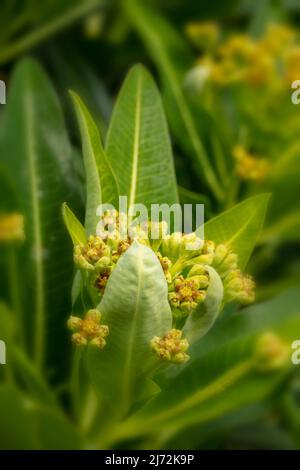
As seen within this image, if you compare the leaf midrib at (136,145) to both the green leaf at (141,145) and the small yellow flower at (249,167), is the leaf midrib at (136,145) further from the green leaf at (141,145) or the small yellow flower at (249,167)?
the small yellow flower at (249,167)

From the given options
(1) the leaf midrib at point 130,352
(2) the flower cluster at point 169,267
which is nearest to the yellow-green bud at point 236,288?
(2) the flower cluster at point 169,267

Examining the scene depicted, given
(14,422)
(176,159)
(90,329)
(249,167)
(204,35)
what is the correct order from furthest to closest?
(204,35) < (176,159) < (249,167) < (14,422) < (90,329)

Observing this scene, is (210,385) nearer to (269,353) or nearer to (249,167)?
(269,353)

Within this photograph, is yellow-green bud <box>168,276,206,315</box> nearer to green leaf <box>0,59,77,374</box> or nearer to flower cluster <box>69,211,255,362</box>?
flower cluster <box>69,211,255,362</box>

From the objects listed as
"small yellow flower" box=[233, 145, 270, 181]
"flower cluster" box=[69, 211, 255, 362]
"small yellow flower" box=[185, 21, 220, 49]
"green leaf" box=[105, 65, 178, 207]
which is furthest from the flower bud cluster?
"small yellow flower" box=[185, 21, 220, 49]

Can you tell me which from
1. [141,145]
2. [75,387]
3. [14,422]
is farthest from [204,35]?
[14,422]

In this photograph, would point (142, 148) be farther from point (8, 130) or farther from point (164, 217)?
point (8, 130)
